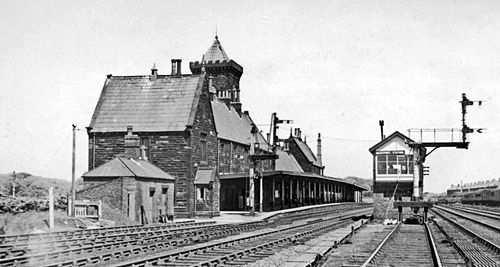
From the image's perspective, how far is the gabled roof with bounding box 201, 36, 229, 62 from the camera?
7306 centimetres

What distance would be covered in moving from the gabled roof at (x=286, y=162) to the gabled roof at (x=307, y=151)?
5705 mm

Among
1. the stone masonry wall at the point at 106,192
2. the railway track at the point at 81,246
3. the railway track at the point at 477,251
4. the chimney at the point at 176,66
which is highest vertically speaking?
the chimney at the point at 176,66

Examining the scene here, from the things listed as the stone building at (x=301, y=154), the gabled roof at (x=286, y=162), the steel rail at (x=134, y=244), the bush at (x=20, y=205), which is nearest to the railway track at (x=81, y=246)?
the steel rail at (x=134, y=244)

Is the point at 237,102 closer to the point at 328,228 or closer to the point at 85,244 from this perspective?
the point at 328,228

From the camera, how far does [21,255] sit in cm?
1577

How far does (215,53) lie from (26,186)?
27581 millimetres

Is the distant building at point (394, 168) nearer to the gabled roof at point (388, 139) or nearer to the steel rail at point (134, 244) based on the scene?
the gabled roof at point (388, 139)

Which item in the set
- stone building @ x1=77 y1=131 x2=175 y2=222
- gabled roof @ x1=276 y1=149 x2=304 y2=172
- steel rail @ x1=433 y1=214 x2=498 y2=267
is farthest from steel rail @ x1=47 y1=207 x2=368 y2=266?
gabled roof @ x1=276 y1=149 x2=304 y2=172

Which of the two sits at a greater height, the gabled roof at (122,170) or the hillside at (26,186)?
the gabled roof at (122,170)

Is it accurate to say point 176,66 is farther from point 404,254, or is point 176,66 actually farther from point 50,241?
point 404,254

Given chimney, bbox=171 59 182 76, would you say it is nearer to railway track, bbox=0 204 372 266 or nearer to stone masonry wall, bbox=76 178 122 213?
stone masonry wall, bbox=76 178 122 213

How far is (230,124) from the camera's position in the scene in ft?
187

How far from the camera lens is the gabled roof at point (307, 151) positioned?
89113 millimetres

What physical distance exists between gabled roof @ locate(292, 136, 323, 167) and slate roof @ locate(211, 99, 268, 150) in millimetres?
23665
